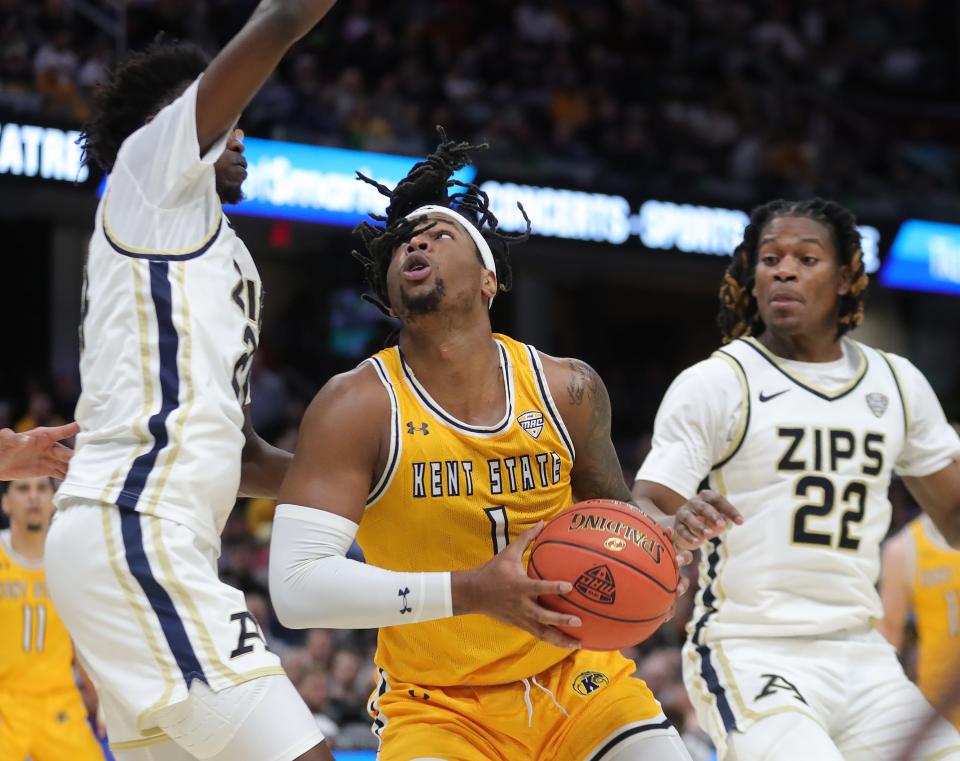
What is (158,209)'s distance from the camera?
321 centimetres

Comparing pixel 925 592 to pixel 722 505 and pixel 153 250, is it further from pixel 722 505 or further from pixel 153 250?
pixel 153 250

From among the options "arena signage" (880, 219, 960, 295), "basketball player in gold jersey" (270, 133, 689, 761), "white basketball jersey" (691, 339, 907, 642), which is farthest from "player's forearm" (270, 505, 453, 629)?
"arena signage" (880, 219, 960, 295)

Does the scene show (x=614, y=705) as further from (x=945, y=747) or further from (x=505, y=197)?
(x=505, y=197)

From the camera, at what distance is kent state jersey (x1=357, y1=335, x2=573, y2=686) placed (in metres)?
Result: 3.58

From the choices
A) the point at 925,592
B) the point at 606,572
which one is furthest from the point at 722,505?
the point at 925,592

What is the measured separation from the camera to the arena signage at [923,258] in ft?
48.6

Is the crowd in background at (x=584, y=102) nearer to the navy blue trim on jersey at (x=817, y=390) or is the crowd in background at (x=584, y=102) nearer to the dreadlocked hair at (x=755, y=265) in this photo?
the dreadlocked hair at (x=755, y=265)

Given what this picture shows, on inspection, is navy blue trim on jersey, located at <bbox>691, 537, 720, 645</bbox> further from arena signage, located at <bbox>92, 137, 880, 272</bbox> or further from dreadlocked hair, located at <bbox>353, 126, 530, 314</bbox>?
arena signage, located at <bbox>92, 137, 880, 272</bbox>

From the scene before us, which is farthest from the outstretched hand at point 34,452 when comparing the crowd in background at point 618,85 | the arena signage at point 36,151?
the crowd in background at point 618,85

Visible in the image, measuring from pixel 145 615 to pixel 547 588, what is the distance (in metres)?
0.89

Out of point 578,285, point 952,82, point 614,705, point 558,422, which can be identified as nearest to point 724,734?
point 614,705

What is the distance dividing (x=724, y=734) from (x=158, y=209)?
6.98ft

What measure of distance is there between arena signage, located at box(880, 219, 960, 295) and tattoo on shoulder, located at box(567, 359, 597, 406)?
38.4ft

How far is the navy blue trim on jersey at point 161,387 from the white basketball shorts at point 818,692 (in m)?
1.83
